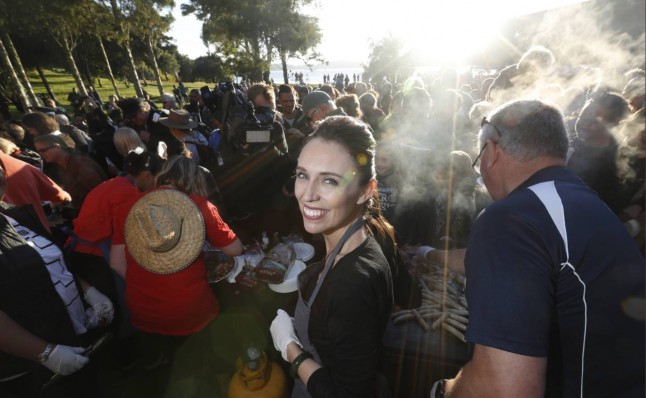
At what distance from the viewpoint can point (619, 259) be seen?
1.30 meters

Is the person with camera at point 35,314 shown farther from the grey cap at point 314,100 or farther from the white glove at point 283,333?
the grey cap at point 314,100

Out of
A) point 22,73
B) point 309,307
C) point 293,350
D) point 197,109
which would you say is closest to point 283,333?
point 293,350

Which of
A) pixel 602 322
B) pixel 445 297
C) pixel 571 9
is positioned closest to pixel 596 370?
pixel 602 322

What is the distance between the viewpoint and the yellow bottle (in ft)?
8.08

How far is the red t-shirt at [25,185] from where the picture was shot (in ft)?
9.85

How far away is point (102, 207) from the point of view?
2686mm

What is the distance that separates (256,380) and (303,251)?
1.23 m

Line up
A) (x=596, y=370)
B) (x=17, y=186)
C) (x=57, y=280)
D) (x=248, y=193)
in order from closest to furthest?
(x=596, y=370) < (x=57, y=280) < (x=17, y=186) < (x=248, y=193)

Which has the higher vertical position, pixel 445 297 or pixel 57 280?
pixel 57 280

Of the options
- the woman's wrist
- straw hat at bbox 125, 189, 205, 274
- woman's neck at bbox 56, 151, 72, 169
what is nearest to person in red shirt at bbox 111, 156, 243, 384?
straw hat at bbox 125, 189, 205, 274

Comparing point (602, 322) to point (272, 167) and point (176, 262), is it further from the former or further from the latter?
point (272, 167)

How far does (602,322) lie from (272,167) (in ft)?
12.2

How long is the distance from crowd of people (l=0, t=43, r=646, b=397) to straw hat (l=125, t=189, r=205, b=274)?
12 millimetres

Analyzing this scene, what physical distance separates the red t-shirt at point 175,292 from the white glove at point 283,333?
971mm
